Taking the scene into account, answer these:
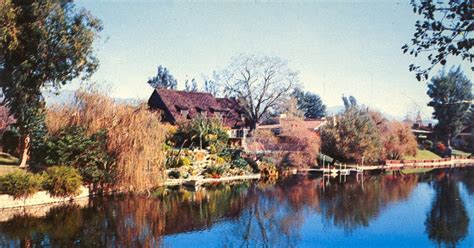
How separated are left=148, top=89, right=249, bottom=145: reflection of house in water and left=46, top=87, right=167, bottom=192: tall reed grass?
60.9 feet

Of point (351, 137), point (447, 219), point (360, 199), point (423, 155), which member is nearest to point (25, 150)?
point (360, 199)

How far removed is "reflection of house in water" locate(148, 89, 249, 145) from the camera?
46469 mm

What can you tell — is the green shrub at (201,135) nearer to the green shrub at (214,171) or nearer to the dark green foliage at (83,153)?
the green shrub at (214,171)

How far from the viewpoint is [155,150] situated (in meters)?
24.5

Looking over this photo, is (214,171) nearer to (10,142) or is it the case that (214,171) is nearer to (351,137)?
(10,142)

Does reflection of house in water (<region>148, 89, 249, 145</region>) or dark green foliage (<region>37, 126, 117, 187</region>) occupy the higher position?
reflection of house in water (<region>148, 89, 249, 145</region>)

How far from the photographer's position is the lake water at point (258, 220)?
1579 centimetres

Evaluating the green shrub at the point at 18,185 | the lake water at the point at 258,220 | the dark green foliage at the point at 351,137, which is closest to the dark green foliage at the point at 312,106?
the dark green foliage at the point at 351,137

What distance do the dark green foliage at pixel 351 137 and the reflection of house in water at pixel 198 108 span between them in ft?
28.0

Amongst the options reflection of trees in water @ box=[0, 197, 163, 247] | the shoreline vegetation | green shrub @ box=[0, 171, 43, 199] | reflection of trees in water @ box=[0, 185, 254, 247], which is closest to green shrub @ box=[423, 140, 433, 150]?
the shoreline vegetation

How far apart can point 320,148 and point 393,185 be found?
11466 mm

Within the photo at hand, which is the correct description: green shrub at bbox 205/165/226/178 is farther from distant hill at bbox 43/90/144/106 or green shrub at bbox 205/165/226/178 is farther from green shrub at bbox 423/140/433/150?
green shrub at bbox 423/140/433/150

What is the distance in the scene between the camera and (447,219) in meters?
20.1

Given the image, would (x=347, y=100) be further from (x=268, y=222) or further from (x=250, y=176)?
(x=268, y=222)
